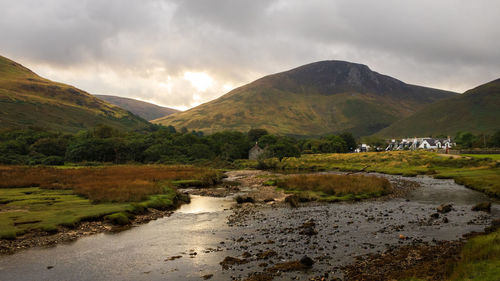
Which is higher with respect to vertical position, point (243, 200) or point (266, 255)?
point (266, 255)

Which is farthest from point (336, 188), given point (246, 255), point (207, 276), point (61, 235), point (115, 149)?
point (115, 149)

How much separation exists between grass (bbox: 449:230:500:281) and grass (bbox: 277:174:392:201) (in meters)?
23.8

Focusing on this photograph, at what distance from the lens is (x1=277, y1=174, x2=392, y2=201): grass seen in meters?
44.3

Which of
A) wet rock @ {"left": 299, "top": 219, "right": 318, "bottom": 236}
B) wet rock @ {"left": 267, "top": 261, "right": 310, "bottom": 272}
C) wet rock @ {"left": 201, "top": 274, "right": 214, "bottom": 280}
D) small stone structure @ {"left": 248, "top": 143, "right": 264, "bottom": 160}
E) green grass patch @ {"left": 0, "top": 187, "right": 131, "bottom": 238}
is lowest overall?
wet rock @ {"left": 201, "top": 274, "right": 214, "bottom": 280}

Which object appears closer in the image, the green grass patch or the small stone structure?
the green grass patch

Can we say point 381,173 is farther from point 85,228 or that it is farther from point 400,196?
point 85,228

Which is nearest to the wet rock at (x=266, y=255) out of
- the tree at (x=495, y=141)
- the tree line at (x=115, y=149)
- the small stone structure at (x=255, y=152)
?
the tree line at (x=115, y=149)

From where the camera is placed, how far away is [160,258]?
21188mm

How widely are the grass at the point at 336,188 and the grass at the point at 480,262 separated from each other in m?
23.8

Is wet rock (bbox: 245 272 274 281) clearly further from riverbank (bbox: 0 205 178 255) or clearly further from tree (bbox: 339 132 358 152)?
tree (bbox: 339 132 358 152)

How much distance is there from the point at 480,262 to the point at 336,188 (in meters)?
32.8

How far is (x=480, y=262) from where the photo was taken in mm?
15359

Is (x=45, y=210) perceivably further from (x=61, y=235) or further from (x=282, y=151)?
(x=282, y=151)

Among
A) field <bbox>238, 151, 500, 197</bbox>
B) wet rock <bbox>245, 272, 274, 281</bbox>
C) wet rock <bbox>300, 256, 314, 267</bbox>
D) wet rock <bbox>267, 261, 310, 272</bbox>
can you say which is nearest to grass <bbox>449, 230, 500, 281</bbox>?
wet rock <bbox>300, 256, 314, 267</bbox>
